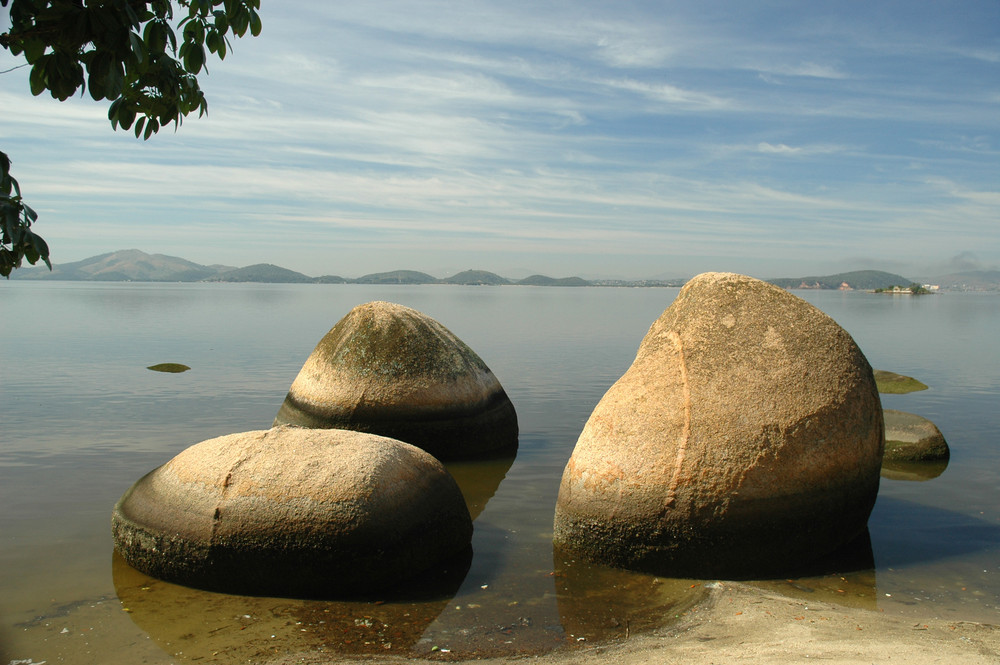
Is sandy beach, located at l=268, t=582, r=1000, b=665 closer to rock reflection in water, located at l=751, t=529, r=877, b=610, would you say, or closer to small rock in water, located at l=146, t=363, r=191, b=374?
rock reflection in water, located at l=751, t=529, r=877, b=610

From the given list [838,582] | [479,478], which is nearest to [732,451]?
[838,582]

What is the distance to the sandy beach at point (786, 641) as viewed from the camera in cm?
591

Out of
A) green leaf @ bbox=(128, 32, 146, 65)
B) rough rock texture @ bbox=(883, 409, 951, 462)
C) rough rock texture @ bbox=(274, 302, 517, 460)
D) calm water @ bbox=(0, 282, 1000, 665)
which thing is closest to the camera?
green leaf @ bbox=(128, 32, 146, 65)

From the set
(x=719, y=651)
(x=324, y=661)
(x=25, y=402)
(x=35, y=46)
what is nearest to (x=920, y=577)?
(x=719, y=651)

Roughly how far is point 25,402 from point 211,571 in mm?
14505

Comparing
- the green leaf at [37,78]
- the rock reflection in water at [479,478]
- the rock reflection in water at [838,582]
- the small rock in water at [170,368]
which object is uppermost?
the green leaf at [37,78]

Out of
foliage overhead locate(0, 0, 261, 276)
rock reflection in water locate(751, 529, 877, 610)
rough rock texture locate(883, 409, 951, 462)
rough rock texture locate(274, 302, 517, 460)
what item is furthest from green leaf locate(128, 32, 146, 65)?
rough rock texture locate(883, 409, 951, 462)

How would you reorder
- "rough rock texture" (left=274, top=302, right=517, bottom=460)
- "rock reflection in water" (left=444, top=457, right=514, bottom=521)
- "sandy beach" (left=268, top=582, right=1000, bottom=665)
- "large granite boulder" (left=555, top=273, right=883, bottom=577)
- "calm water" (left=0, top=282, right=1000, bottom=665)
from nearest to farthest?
1. "sandy beach" (left=268, top=582, right=1000, bottom=665)
2. "calm water" (left=0, top=282, right=1000, bottom=665)
3. "large granite boulder" (left=555, top=273, right=883, bottom=577)
4. "rock reflection in water" (left=444, top=457, right=514, bottom=521)
5. "rough rock texture" (left=274, top=302, right=517, bottom=460)

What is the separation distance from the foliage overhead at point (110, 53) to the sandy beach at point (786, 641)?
404 cm

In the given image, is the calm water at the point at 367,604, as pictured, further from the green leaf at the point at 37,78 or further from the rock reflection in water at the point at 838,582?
the green leaf at the point at 37,78

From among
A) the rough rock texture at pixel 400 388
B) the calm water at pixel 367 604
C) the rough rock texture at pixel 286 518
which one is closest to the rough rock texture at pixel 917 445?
the calm water at pixel 367 604

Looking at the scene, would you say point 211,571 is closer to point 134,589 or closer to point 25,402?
point 134,589

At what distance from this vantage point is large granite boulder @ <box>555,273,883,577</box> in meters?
7.79

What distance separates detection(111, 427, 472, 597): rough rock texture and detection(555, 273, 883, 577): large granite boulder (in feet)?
6.39
